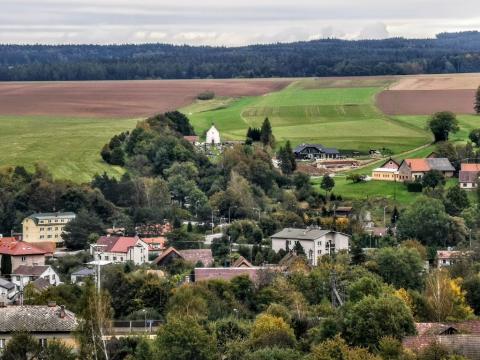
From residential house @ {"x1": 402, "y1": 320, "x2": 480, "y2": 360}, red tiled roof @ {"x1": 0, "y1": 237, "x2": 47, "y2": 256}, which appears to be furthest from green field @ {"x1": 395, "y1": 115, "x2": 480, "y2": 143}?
residential house @ {"x1": 402, "y1": 320, "x2": 480, "y2": 360}

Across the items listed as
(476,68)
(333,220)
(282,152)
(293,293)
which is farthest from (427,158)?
(476,68)

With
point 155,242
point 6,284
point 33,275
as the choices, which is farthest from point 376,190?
point 6,284

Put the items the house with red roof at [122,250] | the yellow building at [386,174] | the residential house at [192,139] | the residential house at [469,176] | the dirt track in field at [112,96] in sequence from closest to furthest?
the house with red roof at [122,250], the residential house at [469,176], the yellow building at [386,174], the residential house at [192,139], the dirt track in field at [112,96]

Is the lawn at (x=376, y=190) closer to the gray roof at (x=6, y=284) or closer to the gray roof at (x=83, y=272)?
the gray roof at (x=83, y=272)

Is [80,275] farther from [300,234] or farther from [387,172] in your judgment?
[387,172]

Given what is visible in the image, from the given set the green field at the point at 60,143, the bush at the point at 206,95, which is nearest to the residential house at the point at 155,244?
the green field at the point at 60,143
